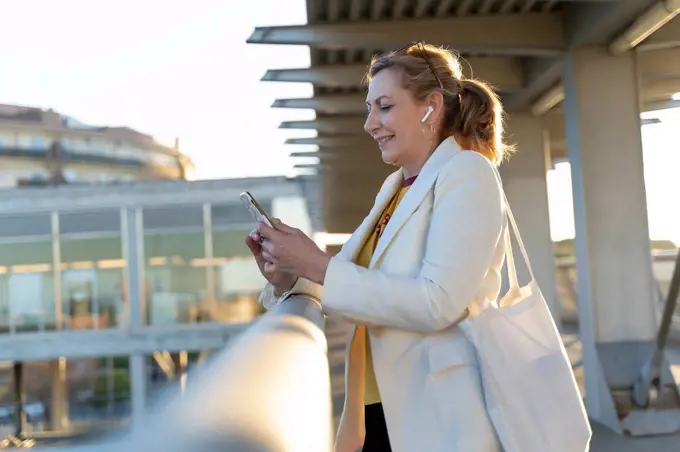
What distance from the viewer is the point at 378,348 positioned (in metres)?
1.53

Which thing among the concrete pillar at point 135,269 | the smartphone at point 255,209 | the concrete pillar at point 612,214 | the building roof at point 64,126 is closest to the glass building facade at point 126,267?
the concrete pillar at point 135,269

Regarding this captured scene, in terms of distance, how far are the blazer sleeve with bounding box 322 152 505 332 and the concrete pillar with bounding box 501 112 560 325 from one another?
10.1 meters

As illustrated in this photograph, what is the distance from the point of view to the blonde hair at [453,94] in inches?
64.6

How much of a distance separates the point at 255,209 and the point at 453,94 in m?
0.46

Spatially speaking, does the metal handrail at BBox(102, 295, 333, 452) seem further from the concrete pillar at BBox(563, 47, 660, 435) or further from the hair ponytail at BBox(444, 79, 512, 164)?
the concrete pillar at BBox(563, 47, 660, 435)

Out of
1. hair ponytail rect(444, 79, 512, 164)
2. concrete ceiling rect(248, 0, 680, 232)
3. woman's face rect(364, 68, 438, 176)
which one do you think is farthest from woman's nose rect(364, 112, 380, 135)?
concrete ceiling rect(248, 0, 680, 232)

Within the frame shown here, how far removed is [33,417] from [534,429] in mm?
61266

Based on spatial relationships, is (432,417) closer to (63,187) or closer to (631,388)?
(631,388)

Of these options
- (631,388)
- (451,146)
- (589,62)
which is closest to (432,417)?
(451,146)

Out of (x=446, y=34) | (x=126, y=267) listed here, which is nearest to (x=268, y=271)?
(x=446, y=34)

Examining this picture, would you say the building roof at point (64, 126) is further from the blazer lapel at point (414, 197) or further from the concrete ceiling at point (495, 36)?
the blazer lapel at point (414, 197)

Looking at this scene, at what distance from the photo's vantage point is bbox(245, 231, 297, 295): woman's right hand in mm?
1707

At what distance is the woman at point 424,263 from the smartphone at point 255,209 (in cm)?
3

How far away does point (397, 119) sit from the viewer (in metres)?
1.63
